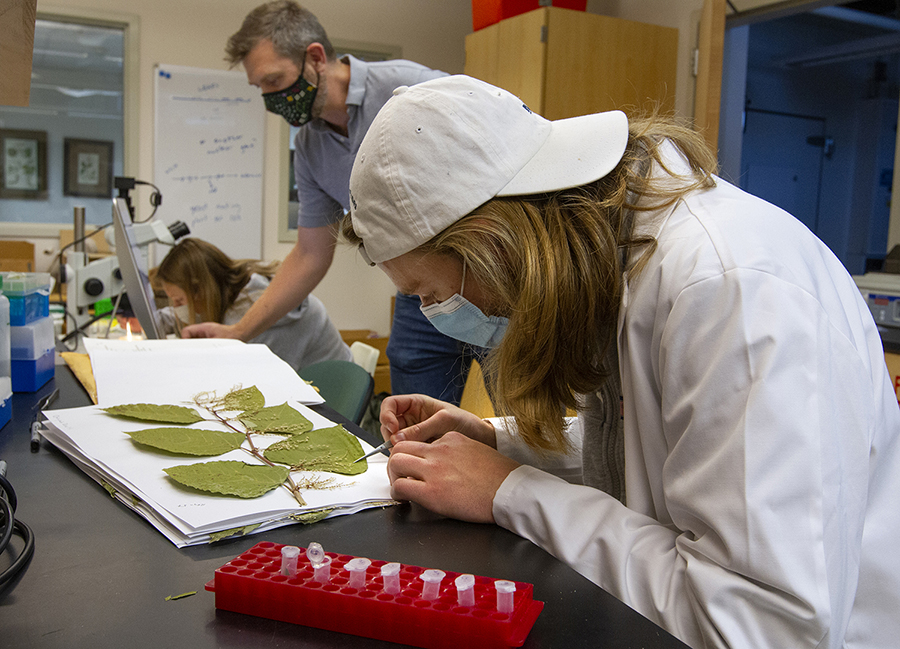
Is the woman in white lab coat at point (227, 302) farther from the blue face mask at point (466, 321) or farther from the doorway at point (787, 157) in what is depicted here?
the doorway at point (787, 157)

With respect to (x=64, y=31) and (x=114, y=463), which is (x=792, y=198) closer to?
(x=64, y=31)

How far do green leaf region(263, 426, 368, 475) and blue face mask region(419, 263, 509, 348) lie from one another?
190 millimetres

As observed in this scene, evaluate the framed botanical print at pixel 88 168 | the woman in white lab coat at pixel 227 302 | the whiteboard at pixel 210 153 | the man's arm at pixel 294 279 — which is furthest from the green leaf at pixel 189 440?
the framed botanical print at pixel 88 168

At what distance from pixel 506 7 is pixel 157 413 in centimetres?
284

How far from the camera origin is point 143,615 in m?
0.49

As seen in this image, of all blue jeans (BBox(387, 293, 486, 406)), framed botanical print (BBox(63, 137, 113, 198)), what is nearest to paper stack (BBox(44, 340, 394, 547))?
blue jeans (BBox(387, 293, 486, 406))

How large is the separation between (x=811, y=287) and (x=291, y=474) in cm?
54

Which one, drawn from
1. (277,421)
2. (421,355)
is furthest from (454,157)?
(421,355)

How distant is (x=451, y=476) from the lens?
2.32ft

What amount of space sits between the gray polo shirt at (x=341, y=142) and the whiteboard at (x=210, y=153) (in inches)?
87.9

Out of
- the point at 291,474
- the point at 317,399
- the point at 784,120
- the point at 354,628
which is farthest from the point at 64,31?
the point at 784,120

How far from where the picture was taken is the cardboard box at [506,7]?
10.3 ft

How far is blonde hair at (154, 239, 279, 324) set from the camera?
2494 millimetres

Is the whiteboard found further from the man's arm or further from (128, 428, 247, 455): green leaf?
(128, 428, 247, 455): green leaf
